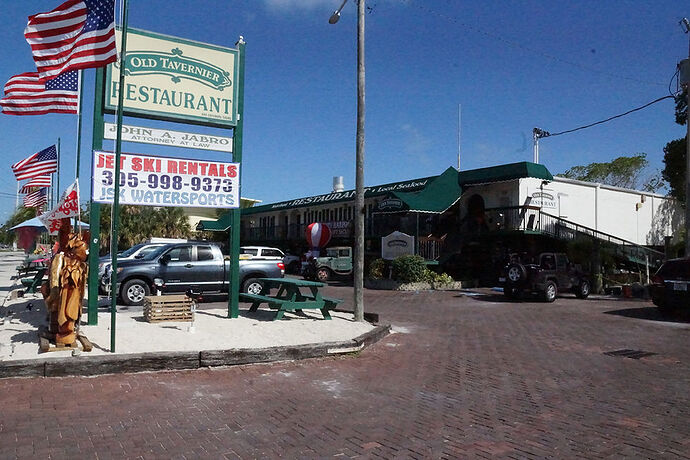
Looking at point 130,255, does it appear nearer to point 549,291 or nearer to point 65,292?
point 65,292

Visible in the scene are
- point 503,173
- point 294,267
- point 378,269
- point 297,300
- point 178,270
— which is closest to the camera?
point 297,300

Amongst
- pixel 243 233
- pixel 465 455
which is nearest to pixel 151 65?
pixel 465 455

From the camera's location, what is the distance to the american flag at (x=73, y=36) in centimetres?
777

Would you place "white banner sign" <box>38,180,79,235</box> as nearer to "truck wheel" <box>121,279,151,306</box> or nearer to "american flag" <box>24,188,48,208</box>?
"truck wheel" <box>121,279,151,306</box>

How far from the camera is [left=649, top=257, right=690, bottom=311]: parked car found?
14.1 metres

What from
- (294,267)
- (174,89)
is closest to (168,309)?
(174,89)

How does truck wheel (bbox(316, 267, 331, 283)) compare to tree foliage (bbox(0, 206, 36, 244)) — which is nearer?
truck wheel (bbox(316, 267, 331, 283))

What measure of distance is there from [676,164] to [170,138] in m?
28.1

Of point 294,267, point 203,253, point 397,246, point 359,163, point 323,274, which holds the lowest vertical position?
point 323,274

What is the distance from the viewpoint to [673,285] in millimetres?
14297

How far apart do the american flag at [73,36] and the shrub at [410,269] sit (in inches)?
657

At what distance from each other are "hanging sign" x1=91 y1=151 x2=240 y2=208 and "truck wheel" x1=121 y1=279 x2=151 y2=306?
185 inches

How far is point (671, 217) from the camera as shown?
3428cm

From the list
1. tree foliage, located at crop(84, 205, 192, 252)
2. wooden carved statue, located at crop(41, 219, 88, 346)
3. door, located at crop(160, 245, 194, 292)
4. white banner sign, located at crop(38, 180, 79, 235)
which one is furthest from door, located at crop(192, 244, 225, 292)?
tree foliage, located at crop(84, 205, 192, 252)
